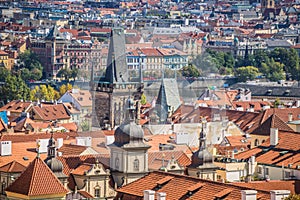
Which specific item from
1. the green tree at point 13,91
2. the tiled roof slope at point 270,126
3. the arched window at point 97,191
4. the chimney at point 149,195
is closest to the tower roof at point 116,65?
the tiled roof slope at point 270,126

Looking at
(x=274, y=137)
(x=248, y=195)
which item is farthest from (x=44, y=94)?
(x=248, y=195)

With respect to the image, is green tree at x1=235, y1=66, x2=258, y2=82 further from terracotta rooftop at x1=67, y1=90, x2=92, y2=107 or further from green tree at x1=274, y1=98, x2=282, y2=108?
terracotta rooftop at x1=67, y1=90, x2=92, y2=107

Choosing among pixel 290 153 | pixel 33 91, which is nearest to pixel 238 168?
pixel 290 153

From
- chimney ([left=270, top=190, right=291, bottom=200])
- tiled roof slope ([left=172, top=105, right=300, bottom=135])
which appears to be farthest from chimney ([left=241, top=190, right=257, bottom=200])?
tiled roof slope ([left=172, top=105, right=300, bottom=135])

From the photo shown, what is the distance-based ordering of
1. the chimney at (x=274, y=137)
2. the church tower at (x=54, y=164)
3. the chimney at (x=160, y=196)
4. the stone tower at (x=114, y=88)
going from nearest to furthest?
the chimney at (x=160, y=196)
the church tower at (x=54, y=164)
the chimney at (x=274, y=137)
the stone tower at (x=114, y=88)

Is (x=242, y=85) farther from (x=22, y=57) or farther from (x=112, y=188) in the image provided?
(x=112, y=188)

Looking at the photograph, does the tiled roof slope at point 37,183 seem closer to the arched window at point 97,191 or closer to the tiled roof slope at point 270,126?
the arched window at point 97,191

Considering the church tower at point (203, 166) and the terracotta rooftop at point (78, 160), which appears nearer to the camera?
the church tower at point (203, 166)

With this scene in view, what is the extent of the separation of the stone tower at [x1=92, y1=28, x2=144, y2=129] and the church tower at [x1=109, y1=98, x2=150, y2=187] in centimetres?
1680

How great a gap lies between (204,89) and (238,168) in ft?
108

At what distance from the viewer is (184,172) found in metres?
51.4

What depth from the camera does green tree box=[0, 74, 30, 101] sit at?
114 metres

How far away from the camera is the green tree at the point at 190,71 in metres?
78.3

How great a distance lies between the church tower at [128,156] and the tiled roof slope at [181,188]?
3.31m
